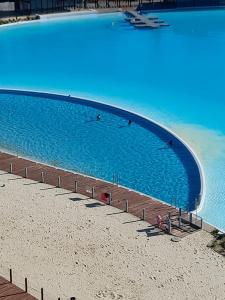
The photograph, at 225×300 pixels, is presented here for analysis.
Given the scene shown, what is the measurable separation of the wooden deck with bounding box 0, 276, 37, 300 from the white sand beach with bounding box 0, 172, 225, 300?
0.94 feet

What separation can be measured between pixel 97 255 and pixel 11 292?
253 cm

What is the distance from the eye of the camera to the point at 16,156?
20.9m

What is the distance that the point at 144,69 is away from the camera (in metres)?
36.0

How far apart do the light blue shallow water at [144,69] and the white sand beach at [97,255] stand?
2.78 meters

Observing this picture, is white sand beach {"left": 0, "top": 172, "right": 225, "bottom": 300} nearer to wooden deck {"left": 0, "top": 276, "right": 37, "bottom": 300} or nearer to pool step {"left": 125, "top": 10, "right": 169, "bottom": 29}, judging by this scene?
wooden deck {"left": 0, "top": 276, "right": 37, "bottom": 300}

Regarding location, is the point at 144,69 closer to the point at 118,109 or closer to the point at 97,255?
the point at 118,109

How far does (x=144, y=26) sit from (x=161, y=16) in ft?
Answer: 27.9

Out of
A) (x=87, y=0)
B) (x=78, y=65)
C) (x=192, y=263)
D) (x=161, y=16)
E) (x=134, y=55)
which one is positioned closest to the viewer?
(x=192, y=263)

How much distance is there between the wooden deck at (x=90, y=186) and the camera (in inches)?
641

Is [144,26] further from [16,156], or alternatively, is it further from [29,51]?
[16,156]

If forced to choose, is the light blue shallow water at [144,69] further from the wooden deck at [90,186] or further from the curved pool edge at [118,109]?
the wooden deck at [90,186]

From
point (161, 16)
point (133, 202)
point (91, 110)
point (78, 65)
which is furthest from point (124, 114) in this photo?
point (161, 16)

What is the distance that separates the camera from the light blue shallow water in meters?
23.5

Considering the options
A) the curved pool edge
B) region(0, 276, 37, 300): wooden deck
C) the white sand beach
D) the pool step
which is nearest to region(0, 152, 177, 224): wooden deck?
the white sand beach
